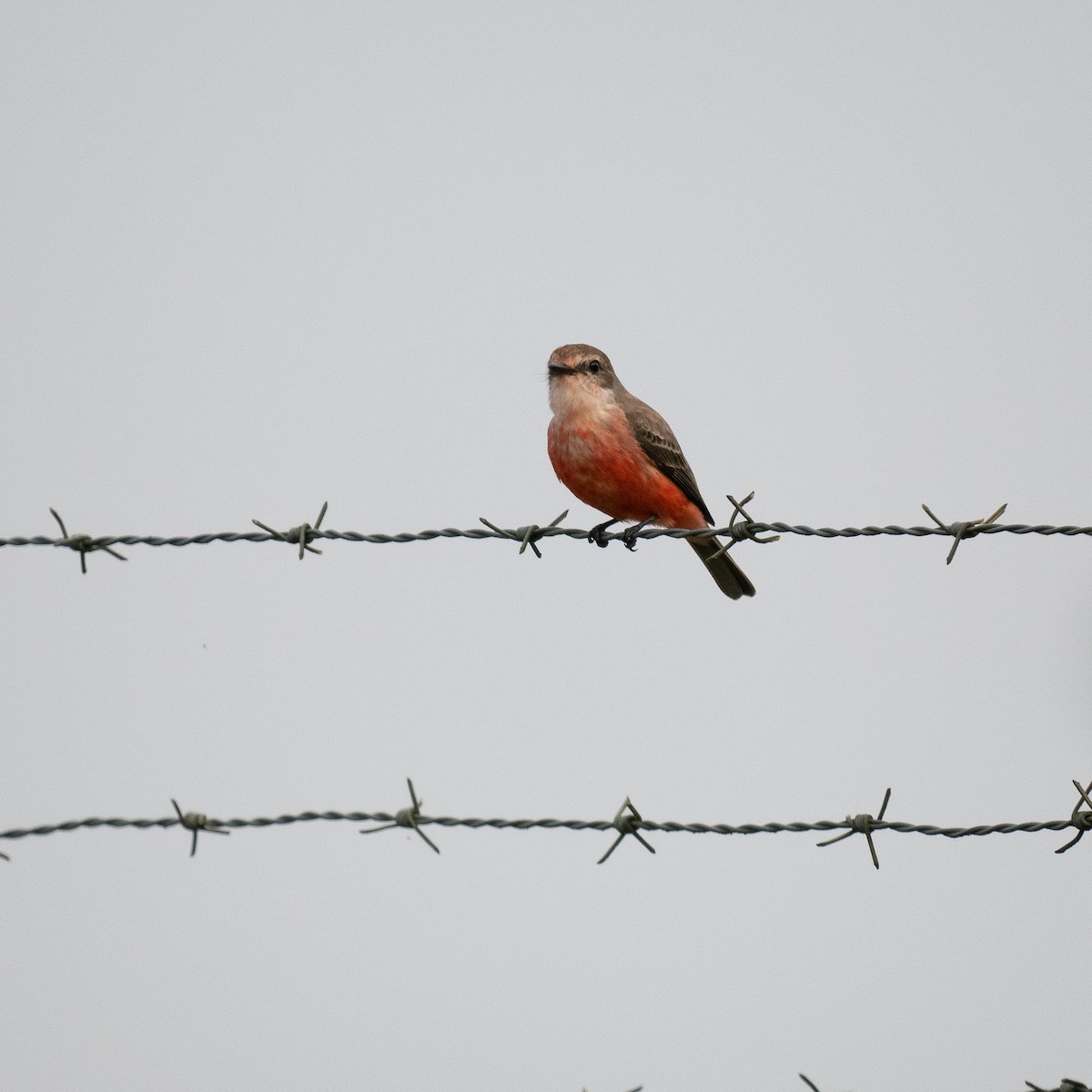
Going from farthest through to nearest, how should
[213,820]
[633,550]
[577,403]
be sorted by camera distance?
[577,403]
[633,550]
[213,820]

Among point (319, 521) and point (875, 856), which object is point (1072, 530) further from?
point (319, 521)

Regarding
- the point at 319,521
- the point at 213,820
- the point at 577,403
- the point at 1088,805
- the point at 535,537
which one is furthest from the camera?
the point at 577,403

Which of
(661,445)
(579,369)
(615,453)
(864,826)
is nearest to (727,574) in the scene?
(661,445)

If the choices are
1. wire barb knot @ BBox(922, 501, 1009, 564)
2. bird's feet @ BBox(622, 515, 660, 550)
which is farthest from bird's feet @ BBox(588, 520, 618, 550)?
wire barb knot @ BBox(922, 501, 1009, 564)

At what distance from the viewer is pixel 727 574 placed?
26.4ft

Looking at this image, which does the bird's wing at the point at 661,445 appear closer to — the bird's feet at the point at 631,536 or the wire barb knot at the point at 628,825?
the bird's feet at the point at 631,536

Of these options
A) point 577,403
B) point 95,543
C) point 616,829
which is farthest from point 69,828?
point 577,403

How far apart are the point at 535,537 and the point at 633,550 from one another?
80.4 inches

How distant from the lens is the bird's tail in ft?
25.9

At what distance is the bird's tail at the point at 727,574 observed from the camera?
7906 mm

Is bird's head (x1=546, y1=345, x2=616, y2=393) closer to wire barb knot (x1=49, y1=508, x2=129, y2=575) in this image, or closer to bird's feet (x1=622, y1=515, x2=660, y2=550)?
bird's feet (x1=622, y1=515, x2=660, y2=550)

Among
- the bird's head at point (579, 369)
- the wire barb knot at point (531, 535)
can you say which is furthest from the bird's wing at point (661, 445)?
the wire barb knot at point (531, 535)

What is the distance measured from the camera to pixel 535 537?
503cm

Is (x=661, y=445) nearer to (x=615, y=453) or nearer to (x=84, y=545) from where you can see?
(x=615, y=453)
